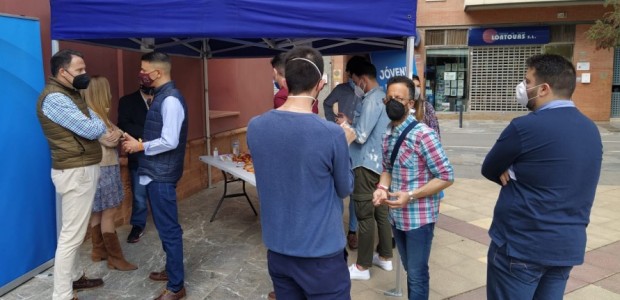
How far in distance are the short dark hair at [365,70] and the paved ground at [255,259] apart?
170 cm

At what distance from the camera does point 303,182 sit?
1.94 meters

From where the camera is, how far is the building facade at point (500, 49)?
1761 cm

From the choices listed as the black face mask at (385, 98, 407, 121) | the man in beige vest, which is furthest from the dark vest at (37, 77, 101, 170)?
the black face mask at (385, 98, 407, 121)

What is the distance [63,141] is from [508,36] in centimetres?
1824

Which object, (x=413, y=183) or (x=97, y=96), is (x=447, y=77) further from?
(x=413, y=183)

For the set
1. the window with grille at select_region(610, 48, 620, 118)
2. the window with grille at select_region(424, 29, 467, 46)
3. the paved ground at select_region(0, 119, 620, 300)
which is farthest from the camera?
the window with grille at select_region(424, 29, 467, 46)

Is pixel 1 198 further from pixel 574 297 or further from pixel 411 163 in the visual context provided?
pixel 574 297

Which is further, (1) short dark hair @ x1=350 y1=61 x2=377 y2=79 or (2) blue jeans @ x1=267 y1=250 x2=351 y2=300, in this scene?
(1) short dark hair @ x1=350 y1=61 x2=377 y2=79

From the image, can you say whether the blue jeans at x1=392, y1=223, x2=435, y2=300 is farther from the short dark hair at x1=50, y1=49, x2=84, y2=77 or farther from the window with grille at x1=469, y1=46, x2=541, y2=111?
the window with grille at x1=469, y1=46, x2=541, y2=111

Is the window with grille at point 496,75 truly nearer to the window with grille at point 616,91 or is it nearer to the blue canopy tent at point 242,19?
the window with grille at point 616,91

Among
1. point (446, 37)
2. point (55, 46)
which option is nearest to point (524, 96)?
point (55, 46)

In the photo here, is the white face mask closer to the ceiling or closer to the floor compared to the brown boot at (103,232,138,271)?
closer to the ceiling

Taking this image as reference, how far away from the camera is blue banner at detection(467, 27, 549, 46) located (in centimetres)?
1794

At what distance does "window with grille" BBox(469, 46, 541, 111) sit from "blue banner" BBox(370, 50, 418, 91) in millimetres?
15887
